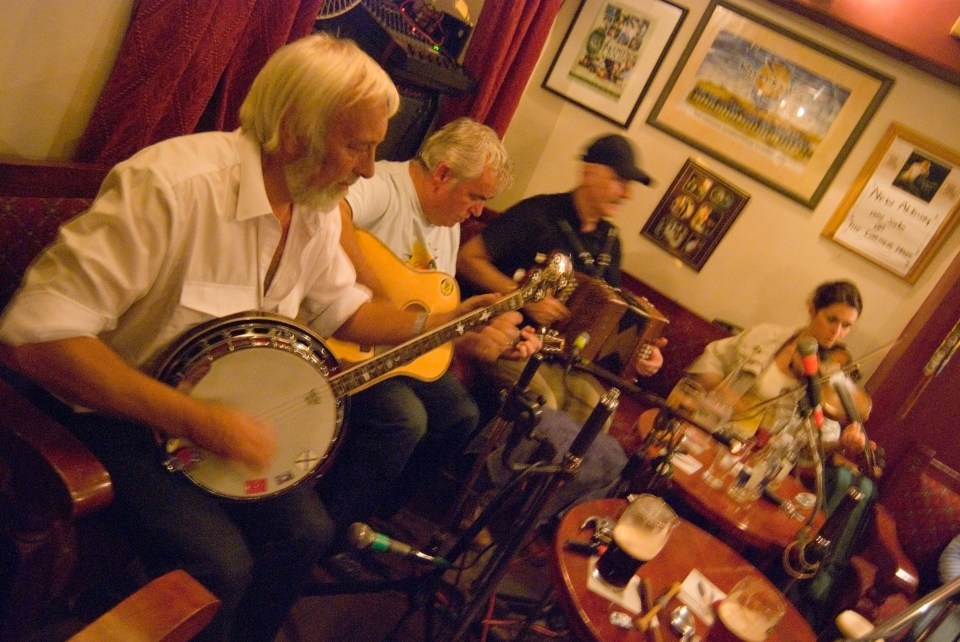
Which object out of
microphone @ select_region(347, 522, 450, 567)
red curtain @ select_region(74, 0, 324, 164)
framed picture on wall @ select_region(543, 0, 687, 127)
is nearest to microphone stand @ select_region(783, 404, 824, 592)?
microphone @ select_region(347, 522, 450, 567)

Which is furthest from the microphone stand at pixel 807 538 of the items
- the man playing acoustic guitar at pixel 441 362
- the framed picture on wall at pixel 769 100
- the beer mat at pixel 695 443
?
the framed picture on wall at pixel 769 100

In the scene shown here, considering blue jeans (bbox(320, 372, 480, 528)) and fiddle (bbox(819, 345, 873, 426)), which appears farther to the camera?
fiddle (bbox(819, 345, 873, 426))

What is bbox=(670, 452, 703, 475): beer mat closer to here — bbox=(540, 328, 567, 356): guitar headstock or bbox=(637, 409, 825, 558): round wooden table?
bbox=(637, 409, 825, 558): round wooden table

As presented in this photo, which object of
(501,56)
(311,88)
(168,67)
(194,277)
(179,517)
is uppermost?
(501,56)

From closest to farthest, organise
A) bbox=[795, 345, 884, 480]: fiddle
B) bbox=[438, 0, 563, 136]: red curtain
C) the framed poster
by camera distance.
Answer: bbox=[795, 345, 884, 480]: fiddle < bbox=[438, 0, 563, 136]: red curtain < the framed poster

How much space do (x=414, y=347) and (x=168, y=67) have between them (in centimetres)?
88

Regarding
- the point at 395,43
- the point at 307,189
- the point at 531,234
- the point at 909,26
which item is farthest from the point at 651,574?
the point at 909,26

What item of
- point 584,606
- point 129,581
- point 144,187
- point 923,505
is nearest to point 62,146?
point 144,187

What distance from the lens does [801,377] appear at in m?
2.80

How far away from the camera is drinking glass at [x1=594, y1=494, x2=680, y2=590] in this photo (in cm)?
144

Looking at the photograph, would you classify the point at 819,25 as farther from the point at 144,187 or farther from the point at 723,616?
the point at 144,187

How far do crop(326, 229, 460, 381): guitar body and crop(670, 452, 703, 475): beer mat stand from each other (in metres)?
0.86

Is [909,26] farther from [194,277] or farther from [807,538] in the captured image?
[194,277]

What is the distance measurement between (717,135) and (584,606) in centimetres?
274
